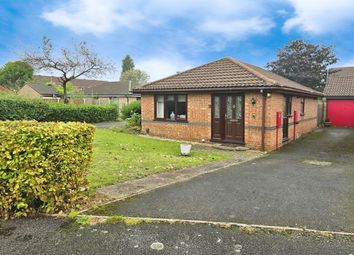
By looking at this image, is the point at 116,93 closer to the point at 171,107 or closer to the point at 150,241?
the point at 171,107

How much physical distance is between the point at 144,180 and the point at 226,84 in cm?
761

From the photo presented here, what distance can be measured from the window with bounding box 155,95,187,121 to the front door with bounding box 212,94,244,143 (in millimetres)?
1812

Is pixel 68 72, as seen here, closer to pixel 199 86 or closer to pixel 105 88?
pixel 105 88

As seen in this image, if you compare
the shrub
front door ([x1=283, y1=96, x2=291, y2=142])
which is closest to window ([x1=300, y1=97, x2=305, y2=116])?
front door ([x1=283, y1=96, x2=291, y2=142])

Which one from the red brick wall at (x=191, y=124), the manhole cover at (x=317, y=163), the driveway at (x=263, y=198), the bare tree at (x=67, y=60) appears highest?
the bare tree at (x=67, y=60)

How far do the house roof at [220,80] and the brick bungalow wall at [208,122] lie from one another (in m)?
0.45

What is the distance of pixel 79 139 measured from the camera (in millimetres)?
4785

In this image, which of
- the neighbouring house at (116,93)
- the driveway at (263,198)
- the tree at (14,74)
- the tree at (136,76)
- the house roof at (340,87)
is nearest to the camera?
the driveway at (263,198)

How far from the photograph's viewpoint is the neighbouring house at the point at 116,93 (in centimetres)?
3969

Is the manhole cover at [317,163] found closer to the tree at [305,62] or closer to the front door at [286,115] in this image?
the front door at [286,115]

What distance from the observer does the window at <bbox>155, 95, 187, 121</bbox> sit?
14.7 m

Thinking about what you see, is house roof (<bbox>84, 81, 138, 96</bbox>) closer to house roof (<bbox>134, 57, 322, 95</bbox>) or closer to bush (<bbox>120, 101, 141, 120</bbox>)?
bush (<bbox>120, 101, 141, 120</bbox>)

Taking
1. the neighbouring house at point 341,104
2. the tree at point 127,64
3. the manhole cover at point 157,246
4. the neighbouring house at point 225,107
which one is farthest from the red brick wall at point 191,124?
the tree at point 127,64

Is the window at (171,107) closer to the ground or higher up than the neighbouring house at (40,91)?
closer to the ground
